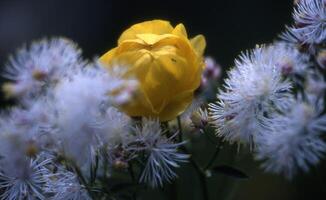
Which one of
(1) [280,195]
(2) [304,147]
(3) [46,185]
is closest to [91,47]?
(1) [280,195]

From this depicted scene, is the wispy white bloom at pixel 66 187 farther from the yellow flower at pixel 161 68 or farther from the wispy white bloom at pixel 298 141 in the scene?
the wispy white bloom at pixel 298 141

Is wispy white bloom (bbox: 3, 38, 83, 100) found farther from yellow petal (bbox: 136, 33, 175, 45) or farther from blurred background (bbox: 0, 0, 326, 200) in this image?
blurred background (bbox: 0, 0, 326, 200)

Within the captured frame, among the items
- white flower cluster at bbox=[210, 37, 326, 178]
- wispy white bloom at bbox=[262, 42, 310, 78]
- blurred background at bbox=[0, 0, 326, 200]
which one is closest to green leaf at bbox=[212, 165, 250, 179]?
white flower cluster at bbox=[210, 37, 326, 178]

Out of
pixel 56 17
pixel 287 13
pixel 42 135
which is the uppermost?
pixel 56 17

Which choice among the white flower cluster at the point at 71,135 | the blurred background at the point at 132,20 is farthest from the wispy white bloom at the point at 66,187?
the blurred background at the point at 132,20

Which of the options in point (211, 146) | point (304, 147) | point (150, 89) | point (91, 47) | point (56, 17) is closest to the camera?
point (304, 147)

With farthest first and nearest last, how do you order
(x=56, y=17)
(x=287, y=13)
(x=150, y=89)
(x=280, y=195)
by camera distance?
(x=56, y=17)
(x=287, y=13)
(x=280, y=195)
(x=150, y=89)

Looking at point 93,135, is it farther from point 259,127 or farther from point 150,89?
point 259,127
